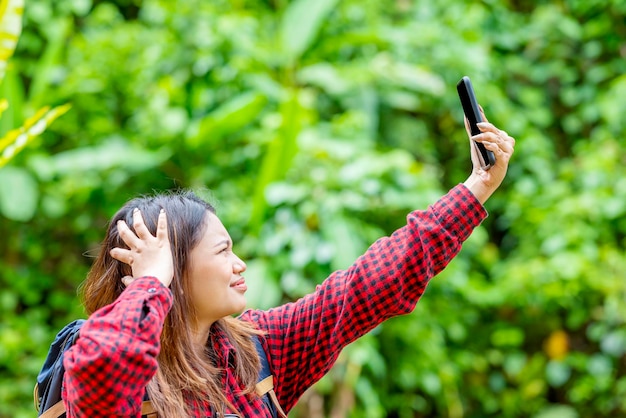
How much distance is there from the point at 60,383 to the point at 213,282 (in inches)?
10.1

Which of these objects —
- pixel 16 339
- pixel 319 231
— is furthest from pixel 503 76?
pixel 16 339

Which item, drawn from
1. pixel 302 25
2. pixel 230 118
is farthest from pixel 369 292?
pixel 302 25

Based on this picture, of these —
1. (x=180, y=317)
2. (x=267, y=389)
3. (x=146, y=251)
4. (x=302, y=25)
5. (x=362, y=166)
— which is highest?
(x=146, y=251)

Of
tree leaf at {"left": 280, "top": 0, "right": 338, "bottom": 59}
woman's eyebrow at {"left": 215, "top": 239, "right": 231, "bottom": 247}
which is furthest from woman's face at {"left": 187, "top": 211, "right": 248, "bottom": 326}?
tree leaf at {"left": 280, "top": 0, "right": 338, "bottom": 59}

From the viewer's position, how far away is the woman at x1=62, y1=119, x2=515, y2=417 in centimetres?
115

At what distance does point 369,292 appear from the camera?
1232mm

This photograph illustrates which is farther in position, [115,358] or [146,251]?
[146,251]

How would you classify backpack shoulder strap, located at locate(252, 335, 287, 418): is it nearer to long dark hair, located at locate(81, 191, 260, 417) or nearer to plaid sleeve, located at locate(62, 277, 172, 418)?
long dark hair, located at locate(81, 191, 260, 417)

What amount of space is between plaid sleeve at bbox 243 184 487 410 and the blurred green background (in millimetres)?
1651

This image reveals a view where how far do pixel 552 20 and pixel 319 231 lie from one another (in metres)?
1.73

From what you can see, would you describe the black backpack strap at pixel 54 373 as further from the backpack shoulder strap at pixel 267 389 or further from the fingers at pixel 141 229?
the backpack shoulder strap at pixel 267 389

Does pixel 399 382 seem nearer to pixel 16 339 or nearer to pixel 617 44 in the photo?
pixel 16 339

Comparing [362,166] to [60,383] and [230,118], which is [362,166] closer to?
[230,118]

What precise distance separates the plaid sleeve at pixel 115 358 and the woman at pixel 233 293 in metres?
0.07
